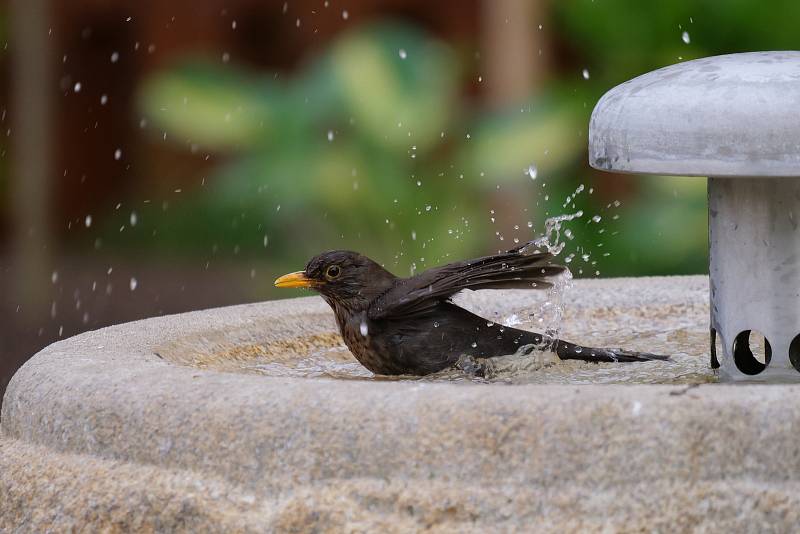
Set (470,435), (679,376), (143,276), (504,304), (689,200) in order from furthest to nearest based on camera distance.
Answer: (143,276) < (689,200) < (504,304) < (679,376) < (470,435)

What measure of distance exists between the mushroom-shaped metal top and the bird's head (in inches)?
37.1

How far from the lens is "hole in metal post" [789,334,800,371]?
3134 millimetres

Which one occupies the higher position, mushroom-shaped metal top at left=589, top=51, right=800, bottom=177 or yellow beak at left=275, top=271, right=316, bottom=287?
mushroom-shaped metal top at left=589, top=51, right=800, bottom=177

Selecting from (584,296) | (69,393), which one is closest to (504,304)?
(584,296)

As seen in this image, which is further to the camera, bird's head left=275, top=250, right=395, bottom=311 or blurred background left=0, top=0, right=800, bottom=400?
blurred background left=0, top=0, right=800, bottom=400

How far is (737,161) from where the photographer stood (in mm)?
2736

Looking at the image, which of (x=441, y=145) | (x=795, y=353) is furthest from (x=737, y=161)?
(x=441, y=145)

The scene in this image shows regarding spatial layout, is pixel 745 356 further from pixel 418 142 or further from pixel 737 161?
pixel 418 142

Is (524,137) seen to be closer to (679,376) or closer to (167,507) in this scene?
(679,376)

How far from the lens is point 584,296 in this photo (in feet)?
14.0

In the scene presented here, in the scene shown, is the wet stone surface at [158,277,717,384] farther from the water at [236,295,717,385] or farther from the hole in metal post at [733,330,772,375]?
the hole in metal post at [733,330,772,375]

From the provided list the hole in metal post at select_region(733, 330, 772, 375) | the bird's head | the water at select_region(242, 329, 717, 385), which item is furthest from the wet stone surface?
the bird's head

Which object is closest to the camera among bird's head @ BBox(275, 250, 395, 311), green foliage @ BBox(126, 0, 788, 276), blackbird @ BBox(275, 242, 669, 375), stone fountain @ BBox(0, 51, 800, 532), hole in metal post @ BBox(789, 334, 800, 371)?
stone fountain @ BBox(0, 51, 800, 532)

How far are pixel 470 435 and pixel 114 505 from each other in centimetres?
68
